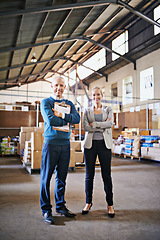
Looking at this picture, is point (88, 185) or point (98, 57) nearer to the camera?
point (88, 185)

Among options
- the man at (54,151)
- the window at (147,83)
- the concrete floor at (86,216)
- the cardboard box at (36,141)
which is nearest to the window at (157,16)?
the window at (147,83)

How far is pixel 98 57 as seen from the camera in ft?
62.4

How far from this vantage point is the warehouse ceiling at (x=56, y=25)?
26.3 ft

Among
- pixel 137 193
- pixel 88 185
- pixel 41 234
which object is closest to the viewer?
pixel 41 234

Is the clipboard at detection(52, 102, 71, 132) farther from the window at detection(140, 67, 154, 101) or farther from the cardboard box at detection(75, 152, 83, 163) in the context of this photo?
the window at detection(140, 67, 154, 101)

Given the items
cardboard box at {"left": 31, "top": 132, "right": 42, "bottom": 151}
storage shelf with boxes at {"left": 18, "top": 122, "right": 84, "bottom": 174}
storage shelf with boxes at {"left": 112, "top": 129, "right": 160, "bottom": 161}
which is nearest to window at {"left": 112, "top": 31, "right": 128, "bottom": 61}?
storage shelf with boxes at {"left": 112, "top": 129, "right": 160, "bottom": 161}

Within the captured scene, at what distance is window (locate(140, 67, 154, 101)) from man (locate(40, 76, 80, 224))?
11.7 metres

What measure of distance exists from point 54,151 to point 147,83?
1248cm

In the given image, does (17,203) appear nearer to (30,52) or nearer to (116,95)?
(30,52)

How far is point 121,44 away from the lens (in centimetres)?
1574

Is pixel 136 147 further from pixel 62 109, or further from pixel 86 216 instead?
pixel 62 109

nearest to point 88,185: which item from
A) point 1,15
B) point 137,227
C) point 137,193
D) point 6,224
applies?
point 137,227

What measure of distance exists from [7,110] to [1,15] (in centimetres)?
475

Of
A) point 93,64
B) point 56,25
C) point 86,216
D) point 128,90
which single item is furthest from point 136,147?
point 93,64
